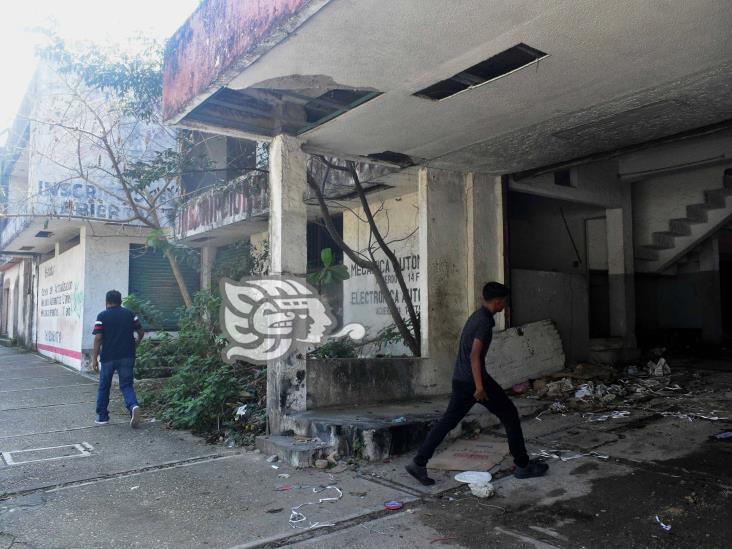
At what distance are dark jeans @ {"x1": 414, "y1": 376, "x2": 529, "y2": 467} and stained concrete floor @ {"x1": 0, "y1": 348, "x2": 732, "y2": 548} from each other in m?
0.25

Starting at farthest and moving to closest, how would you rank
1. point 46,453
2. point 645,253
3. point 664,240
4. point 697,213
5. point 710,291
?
point 710,291, point 645,253, point 664,240, point 697,213, point 46,453

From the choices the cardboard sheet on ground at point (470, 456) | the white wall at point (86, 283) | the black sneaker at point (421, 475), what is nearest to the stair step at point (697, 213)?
the cardboard sheet on ground at point (470, 456)

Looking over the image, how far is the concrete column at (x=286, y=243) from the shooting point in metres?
5.81

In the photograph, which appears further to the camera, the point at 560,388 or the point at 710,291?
the point at 710,291

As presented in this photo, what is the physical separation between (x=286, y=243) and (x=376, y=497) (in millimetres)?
2787

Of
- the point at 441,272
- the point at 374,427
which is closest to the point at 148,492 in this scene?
the point at 374,427

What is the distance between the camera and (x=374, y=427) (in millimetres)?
5160

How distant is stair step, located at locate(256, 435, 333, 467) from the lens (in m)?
5.04

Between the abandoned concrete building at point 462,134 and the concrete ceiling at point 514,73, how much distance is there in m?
0.02

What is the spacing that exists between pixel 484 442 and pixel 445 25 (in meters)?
3.78

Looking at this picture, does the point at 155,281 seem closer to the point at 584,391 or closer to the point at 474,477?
the point at 584,391

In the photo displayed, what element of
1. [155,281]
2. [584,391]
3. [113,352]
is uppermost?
[155,281]

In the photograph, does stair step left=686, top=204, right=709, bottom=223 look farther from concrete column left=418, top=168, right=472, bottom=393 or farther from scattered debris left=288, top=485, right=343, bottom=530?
scattered debris left=288, top=485, right=343, bottom=530

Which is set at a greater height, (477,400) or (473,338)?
(473,338)
